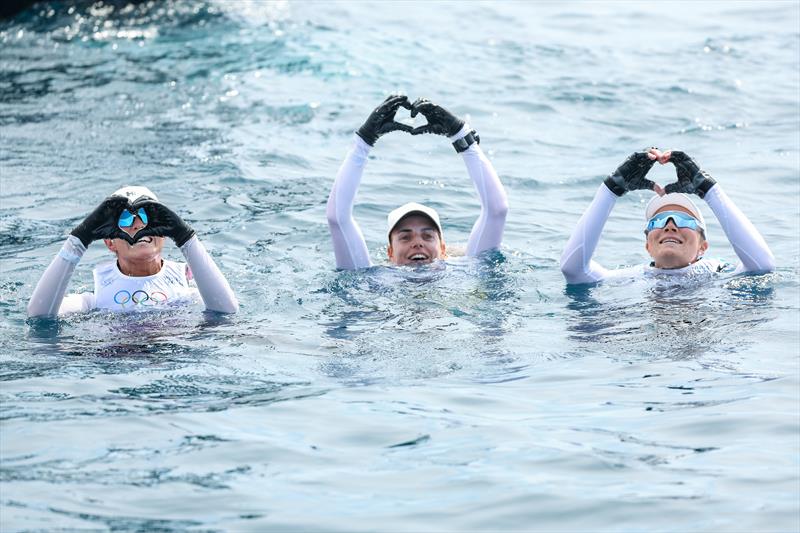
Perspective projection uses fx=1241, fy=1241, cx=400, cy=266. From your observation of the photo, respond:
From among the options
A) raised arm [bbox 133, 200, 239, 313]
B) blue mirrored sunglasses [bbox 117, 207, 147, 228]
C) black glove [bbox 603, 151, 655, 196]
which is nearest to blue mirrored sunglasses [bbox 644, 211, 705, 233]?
black glove [bbox 603, 151, 655, 196]

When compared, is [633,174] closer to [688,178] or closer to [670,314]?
[688,178]

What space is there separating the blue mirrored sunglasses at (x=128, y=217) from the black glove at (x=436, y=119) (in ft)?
8.10

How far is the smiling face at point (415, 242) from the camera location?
35.1ft

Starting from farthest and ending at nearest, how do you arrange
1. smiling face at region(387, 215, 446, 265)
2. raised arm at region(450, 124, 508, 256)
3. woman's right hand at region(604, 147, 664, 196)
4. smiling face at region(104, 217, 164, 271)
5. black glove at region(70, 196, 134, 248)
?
smiling face at region(387, 215, 446, 265), raised arm at region(450, 124, 508, 256), woman's right hand at region(604, 147, 664, 196), smiling face at region(104, 217, 164, 271), black glove at region(70, 196, 134, 248)

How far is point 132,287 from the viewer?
31.0 ft

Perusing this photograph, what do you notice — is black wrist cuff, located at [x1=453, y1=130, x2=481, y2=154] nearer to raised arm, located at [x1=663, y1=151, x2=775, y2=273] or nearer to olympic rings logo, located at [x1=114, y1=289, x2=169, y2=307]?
raised arm, located at [x1=663, y1=151, x2=775, y2=273]

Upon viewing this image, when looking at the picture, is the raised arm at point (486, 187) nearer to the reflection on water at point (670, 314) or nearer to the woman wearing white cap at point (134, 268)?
the reflection on water at point (670, 314)

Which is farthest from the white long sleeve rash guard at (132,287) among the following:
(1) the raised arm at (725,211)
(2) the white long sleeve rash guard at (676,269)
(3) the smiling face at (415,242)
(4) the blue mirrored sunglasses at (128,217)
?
(1) the raised arm at (725,211)

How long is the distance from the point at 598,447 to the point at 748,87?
1158 cm

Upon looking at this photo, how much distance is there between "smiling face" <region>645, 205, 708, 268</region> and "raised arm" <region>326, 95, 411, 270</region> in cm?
236

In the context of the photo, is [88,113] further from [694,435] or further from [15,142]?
[694,435]

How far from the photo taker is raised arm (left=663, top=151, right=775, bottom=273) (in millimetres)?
9742

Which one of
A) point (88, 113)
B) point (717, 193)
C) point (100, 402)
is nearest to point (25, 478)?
point (100, 402)

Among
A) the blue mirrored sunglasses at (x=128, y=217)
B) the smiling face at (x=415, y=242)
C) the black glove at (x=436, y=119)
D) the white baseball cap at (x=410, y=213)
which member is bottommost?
the smiling face at (x=415, y=242)
